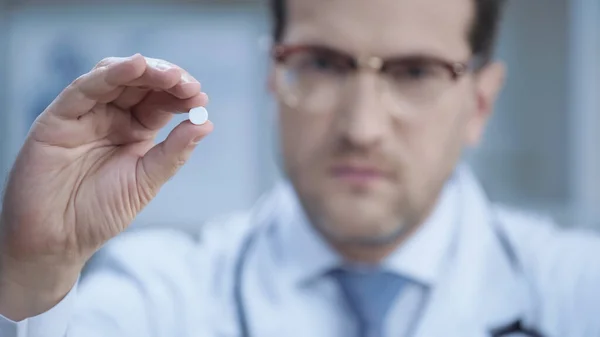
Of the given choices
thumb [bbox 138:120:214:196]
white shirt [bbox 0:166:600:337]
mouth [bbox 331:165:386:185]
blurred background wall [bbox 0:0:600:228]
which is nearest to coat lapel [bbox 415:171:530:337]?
white shirt [bbox 0:166:600:337]

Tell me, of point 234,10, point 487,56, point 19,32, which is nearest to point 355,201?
point 487,56

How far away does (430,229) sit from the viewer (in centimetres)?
75

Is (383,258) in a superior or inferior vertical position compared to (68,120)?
inferior

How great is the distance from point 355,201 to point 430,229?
11 centimetres

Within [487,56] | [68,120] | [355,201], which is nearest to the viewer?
[68,120]

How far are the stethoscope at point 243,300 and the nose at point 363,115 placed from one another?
0.18 m

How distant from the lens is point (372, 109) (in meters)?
0.66

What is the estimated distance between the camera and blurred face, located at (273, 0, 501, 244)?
0.67 m

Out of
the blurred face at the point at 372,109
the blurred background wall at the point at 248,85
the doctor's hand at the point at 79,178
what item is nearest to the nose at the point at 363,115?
the blurred face at the point at 372,109

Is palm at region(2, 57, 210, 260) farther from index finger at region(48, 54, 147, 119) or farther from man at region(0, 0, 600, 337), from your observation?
man at region(0, 0, 600, 337)

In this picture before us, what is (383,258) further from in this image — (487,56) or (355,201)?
(487,56)

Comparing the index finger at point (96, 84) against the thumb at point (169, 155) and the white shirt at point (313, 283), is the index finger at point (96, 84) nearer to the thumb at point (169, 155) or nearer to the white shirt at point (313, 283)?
the thumb at point (169, 155)

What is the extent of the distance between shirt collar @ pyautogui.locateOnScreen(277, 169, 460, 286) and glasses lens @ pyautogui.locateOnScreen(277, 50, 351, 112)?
0.41ft

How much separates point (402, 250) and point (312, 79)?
0.66ft
